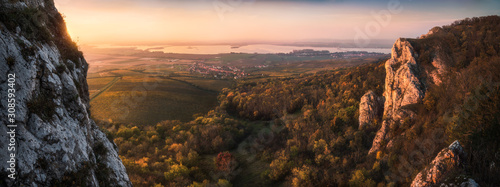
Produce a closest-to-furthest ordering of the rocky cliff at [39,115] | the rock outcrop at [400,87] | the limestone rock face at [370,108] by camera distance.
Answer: the rocky cliff at [39,115]
the rock outcrop at [400,87]
the limestone rock face at [370,108]

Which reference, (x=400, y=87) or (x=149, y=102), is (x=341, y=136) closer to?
(x=400, y=87)

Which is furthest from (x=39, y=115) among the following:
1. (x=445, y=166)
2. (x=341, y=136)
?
(x=341, y=136)

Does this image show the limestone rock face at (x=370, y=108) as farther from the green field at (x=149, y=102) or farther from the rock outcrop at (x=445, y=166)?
the green field at (x=149, y=102)

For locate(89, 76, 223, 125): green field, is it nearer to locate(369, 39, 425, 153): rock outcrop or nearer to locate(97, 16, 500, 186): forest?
locate(97, 16, 500, 186): forest

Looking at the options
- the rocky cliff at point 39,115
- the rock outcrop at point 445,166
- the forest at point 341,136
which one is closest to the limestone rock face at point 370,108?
the forest at point 341,136

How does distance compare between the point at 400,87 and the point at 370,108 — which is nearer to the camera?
the point at 400,87

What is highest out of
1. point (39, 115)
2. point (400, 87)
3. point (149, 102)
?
point (39, 115)
